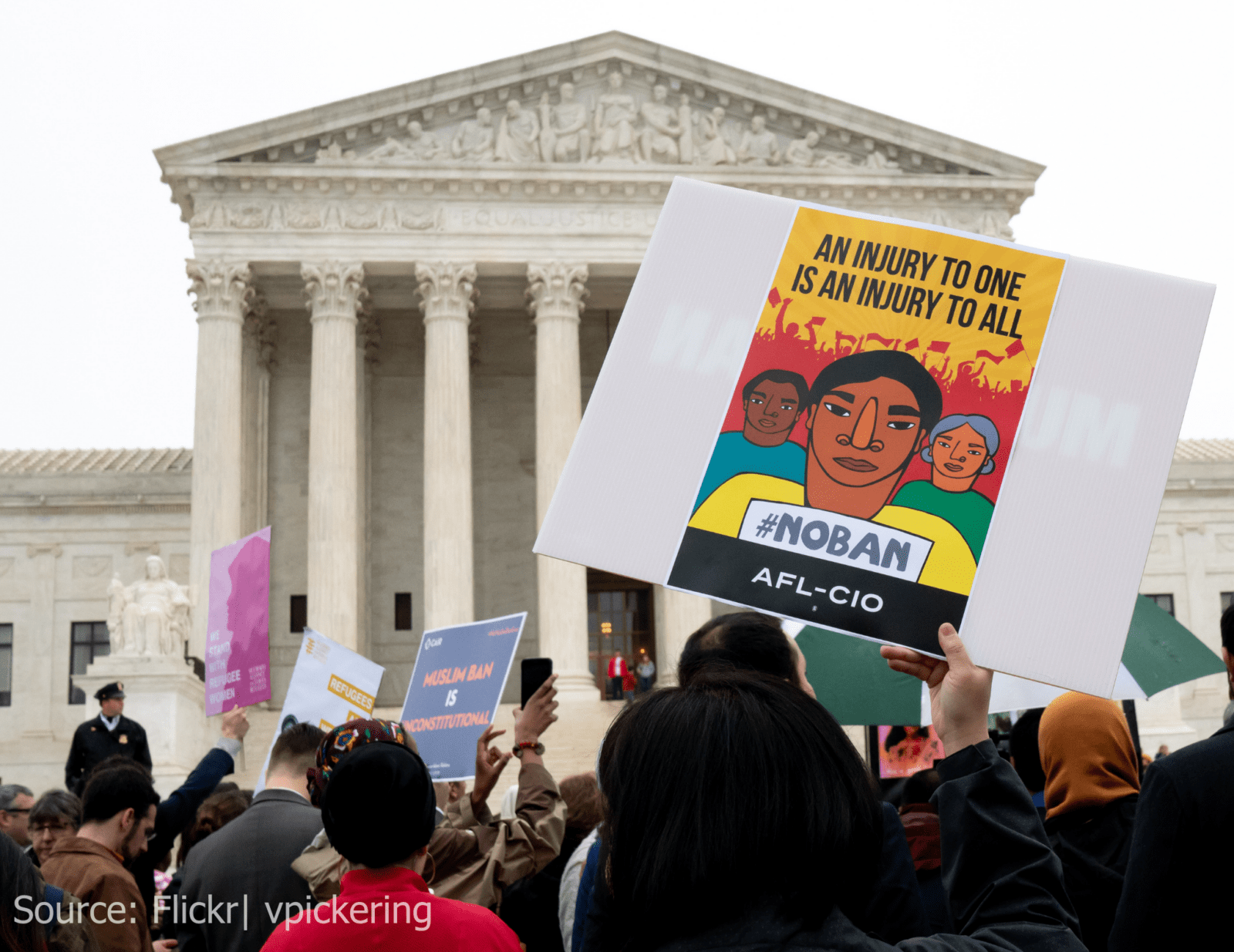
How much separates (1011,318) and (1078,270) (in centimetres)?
25

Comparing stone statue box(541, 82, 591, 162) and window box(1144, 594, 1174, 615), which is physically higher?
stone statue box(541, 82, 591, 162)

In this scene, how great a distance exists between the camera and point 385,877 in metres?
3.73

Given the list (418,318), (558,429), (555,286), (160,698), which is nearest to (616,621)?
(558,429)

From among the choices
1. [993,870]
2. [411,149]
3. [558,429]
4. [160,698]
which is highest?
[411,149]

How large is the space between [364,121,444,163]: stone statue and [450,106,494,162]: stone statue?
53 cm

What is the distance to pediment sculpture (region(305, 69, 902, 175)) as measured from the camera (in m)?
36.5

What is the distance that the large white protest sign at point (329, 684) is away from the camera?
1018 centimetres

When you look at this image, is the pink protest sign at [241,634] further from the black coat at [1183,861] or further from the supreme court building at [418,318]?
the supreme court building at [418,318]

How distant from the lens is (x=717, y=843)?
6.97 feet

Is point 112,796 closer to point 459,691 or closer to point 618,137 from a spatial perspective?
point 459,691

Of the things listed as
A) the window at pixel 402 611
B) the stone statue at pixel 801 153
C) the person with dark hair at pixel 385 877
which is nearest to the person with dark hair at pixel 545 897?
the person with dark hair at pixel 385 877

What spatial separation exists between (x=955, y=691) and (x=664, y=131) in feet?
117

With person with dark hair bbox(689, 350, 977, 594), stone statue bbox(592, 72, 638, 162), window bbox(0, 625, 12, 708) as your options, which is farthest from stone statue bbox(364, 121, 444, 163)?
person with dark hair bbox(689, 350, 977, 594)

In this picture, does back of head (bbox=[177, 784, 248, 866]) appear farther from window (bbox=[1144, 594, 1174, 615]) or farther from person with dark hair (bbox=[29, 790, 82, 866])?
window (bbox=[1144, 594, 1174, 615])
